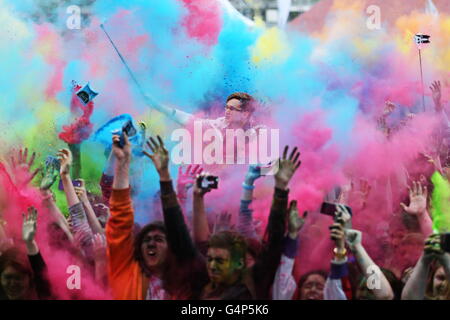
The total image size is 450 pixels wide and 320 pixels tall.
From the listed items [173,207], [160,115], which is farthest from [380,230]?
[160,115]

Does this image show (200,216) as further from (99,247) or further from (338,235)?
(338,235)

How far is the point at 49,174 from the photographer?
470 centimetres

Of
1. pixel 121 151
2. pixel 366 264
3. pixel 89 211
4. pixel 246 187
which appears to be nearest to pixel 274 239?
pixel 246 187

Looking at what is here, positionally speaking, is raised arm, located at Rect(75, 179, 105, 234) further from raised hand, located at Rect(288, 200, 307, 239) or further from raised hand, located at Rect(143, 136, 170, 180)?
raised hand, located at Rect(288, 200, 307, 239)

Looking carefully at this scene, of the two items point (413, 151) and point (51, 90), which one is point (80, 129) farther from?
point (413, 151)

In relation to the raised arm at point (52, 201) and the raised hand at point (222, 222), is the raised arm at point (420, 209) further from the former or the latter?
the raised arm at point (52, 201)

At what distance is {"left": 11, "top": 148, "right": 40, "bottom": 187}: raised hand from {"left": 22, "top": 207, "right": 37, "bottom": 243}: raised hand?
0.72ft

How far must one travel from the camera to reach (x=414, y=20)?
4.82m

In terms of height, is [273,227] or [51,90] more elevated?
[51,90]

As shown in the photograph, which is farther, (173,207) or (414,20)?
(414,20)

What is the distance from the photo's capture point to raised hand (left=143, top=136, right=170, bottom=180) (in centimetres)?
454

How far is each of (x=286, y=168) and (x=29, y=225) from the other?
1885 millimetres

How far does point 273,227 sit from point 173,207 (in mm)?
712
